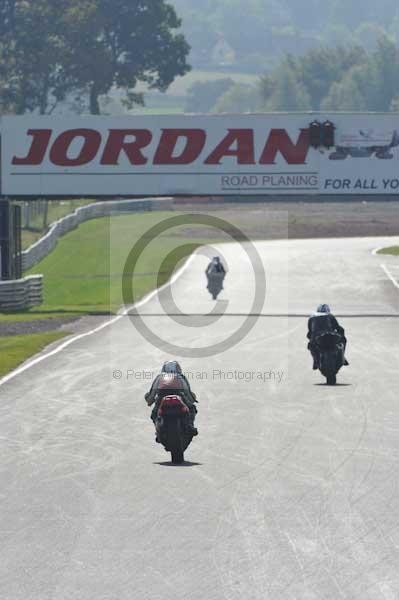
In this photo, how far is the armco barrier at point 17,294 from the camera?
4247 centimetres

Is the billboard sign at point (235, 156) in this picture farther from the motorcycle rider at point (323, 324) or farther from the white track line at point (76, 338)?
the motorcycle rider at point (323, 324)

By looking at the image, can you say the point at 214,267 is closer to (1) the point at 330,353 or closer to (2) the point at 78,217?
(1) the point at 330,353

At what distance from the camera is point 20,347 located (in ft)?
100

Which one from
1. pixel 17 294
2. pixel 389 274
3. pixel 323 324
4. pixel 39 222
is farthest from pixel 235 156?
pixel 39 222

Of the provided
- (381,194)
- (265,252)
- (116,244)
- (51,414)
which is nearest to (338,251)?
(265,252)

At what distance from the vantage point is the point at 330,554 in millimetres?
12062

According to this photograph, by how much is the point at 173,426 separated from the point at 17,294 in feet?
88.6

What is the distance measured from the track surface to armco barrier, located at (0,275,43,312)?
39.5ft

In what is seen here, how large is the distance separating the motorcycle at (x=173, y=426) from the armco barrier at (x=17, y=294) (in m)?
26.3

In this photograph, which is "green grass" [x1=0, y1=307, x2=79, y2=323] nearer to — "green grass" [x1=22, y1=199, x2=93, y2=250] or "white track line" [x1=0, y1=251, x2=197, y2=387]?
"white track line" [x1=0, y1=251, x2=197, y2=387]

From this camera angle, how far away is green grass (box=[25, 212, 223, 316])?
1920 inches

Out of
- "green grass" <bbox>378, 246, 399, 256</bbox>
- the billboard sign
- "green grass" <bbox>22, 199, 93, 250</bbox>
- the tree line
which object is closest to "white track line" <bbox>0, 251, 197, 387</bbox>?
the billboard sign

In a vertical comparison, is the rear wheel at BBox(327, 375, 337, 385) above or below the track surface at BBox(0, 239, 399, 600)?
above

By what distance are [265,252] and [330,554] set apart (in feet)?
192
